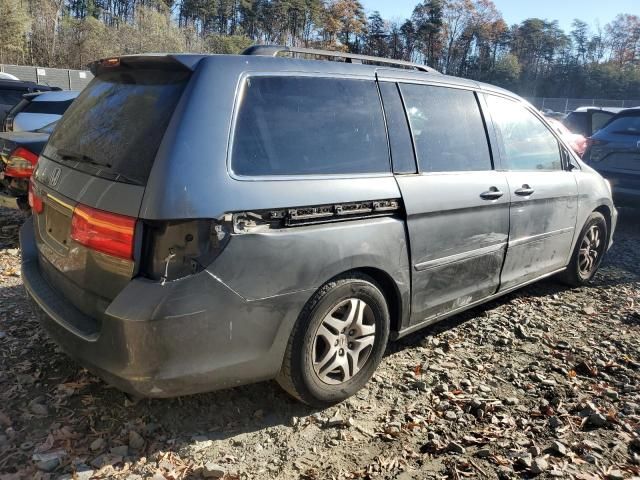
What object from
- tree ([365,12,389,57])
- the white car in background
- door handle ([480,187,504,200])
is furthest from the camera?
tree ([365,12,389,57])

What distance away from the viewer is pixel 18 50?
35000 millimetres

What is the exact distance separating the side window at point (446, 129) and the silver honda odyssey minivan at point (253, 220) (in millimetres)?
15

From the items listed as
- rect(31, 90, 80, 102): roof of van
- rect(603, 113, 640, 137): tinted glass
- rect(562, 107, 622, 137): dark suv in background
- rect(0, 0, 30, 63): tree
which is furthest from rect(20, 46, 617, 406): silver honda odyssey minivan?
rect(0, 0, 30, 63): tree

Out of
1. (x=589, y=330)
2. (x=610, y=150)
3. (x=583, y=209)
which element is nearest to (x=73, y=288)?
(x=589, y=330)

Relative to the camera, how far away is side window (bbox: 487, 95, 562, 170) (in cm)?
402

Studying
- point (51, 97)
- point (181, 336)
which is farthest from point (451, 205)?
point (51, 97)

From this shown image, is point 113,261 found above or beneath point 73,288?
above

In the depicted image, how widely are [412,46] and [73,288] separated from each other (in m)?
79.3

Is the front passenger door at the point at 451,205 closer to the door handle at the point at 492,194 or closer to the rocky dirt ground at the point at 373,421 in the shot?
the door handle at the point at 492,194

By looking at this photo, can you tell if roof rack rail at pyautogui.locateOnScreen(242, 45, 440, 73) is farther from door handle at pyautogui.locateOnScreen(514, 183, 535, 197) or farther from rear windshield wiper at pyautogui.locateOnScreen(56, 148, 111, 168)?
door handle at pyautogui.locateOnScreen(514, 183, 535, 197)

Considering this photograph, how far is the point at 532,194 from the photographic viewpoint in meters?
4.09

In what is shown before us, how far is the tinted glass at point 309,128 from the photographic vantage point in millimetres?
2510

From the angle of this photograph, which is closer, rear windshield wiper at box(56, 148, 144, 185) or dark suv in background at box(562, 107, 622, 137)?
rear windshield wiper at box(56, 148, 144, 185)

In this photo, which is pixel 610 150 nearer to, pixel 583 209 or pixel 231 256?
pixel 583 209
